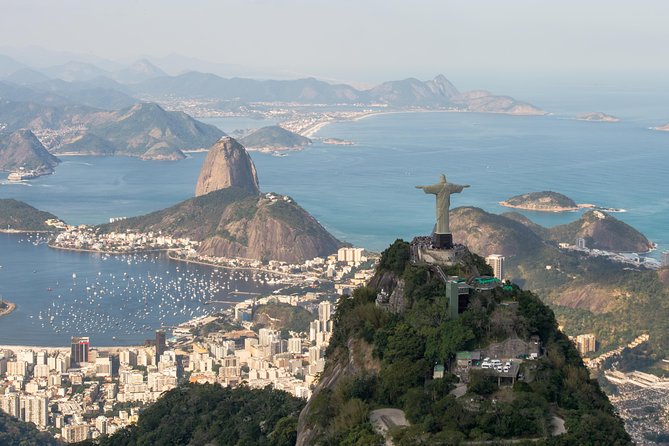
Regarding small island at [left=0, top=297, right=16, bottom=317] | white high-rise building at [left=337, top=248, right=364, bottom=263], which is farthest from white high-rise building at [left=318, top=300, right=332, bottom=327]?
small island at [left=0, top=297, right=16, bottom=317]

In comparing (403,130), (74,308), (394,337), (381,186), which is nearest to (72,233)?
(74,308)

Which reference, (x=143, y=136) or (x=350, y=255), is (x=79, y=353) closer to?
(x=350, y=255)

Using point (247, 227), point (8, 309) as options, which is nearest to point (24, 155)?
point (247, 227)

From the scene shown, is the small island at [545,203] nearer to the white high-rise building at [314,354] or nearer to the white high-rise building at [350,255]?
the white high-rise building at [350,255]

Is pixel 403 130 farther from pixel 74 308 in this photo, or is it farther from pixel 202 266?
pixel 74 308

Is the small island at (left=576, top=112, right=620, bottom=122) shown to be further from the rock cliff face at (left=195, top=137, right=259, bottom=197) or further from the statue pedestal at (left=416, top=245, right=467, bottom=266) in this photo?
the statue pedestal at (left=416, top=245, right=467, bottom=266)

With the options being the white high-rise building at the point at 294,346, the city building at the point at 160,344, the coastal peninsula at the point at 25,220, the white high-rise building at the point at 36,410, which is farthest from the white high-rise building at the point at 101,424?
the coastal peninsula at the point at 25,220
